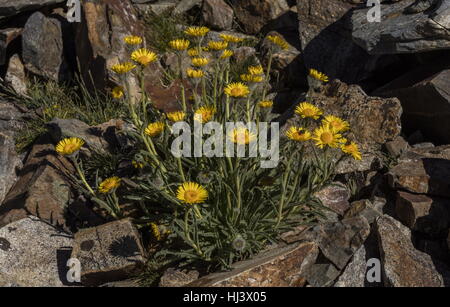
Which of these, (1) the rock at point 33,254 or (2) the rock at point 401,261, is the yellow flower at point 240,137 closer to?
(2) the rock at point 401,261

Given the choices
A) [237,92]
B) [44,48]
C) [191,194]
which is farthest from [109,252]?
[44,48]

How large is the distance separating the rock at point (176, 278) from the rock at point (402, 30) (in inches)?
121

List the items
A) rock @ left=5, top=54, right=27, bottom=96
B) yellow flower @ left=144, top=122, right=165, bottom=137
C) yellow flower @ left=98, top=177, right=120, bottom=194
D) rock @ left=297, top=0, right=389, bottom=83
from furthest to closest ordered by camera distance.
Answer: rock @ left=5, top=54, right=27, bottom=96, rock @ left=297, top=0, right=389, bottom=83, yellow flower @ left=98, top=177, right=120, bottom=194, yellow flower @ left=144, top=122, right=165, bottom=137

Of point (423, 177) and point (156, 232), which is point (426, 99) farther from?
point (156, 232)

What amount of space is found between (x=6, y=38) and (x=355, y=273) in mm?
5492

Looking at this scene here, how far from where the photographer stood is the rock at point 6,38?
6469 millimetres

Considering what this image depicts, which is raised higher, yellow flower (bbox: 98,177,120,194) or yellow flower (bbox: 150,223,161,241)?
yellow flower (bbox: 98,177,120,194)

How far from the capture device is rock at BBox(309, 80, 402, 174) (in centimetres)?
445

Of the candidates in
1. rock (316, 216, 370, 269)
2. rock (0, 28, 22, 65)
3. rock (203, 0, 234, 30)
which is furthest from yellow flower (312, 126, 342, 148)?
rock (0, 28, 22, 65)

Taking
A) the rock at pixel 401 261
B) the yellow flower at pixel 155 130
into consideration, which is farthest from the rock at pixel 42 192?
the rock at pixel 401 261

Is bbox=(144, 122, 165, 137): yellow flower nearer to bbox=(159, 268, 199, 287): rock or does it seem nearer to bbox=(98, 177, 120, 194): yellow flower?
bbox=(98, 177, 120, 194): yellow flower

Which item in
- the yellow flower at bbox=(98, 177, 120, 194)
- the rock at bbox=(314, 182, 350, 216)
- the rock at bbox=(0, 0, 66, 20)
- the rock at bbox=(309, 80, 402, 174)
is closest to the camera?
the yellow flower at bbox=(98, 177, 120, 194)

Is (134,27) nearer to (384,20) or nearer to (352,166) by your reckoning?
(384,20)

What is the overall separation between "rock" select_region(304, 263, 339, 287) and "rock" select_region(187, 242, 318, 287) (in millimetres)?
57
